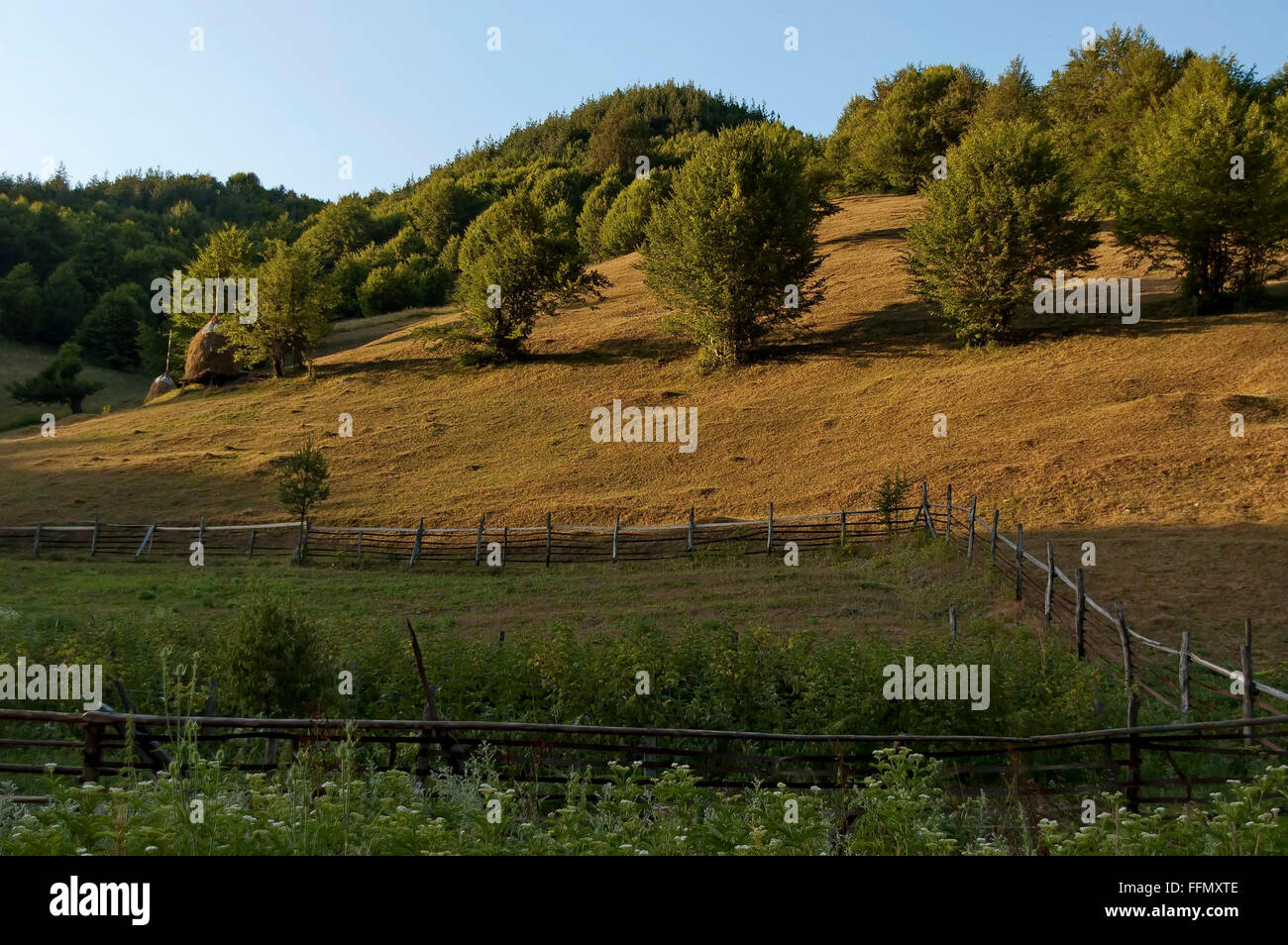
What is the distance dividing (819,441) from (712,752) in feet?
83.1

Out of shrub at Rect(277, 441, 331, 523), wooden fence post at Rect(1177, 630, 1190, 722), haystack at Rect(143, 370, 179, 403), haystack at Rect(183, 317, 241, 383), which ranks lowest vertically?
wooden fence post at Rect(1177, 630, 1190, 722)

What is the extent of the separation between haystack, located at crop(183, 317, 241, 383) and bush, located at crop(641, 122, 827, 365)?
25.6m

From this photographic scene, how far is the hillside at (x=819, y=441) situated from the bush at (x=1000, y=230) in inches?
82.0

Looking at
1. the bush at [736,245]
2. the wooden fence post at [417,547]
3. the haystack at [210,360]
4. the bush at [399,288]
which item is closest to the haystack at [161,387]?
the haystack at [210,360]

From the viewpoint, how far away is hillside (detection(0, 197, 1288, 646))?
22.5 meters

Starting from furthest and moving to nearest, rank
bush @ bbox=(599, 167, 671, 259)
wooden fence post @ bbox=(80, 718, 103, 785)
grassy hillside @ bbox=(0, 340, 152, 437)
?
bush @ bbox=(599, 167, 671, 259), grassy hillside @ bbox=(0, 340, 152, 437), wooden fence post @ bbox=(80, 718, 103, 785)

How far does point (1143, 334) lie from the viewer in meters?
35.9

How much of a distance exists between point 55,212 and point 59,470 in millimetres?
65910

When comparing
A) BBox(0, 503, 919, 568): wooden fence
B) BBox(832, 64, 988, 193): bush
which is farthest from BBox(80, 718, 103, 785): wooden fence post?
BBox(832, 64, 988, 193): bush

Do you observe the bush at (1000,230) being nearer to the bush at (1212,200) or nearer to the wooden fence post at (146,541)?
the bush at (1212,200)

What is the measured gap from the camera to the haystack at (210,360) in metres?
51.4

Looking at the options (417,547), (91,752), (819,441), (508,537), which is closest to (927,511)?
(819,441)

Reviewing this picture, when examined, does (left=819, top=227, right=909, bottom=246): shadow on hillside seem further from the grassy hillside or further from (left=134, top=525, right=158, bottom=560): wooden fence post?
the grassy hillside
